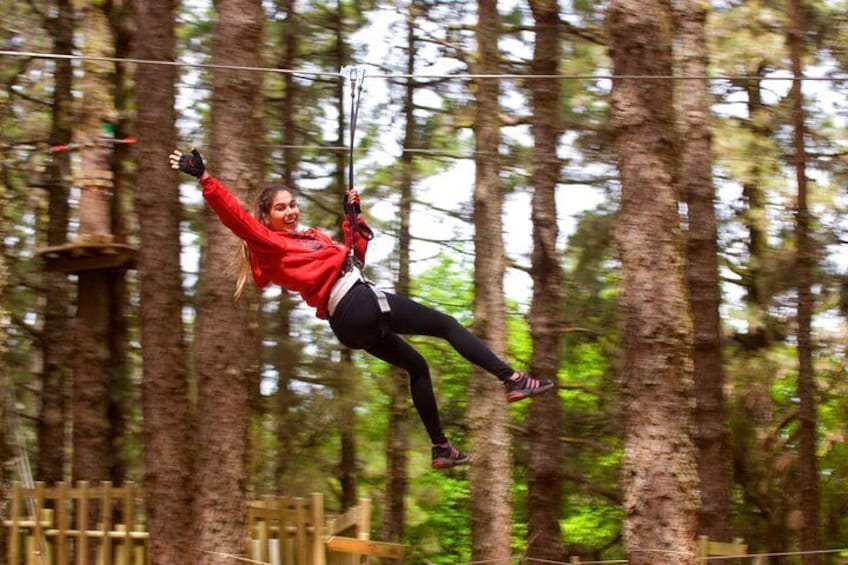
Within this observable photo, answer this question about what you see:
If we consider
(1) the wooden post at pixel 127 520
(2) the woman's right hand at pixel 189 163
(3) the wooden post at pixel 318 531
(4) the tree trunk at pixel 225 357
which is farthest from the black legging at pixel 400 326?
(1) the wooden post at pixel 127 520

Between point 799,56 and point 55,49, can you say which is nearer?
point 799,56

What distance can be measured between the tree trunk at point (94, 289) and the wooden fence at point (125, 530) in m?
0.78

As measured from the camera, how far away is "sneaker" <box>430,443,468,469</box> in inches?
211

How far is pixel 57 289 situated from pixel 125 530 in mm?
4666

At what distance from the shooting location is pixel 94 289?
9844 millimetres

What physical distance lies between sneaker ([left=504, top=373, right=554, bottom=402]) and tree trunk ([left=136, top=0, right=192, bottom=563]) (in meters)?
3.25

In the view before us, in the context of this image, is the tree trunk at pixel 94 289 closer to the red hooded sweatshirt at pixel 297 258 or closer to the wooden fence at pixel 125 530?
the wooden fence at pixel 125 530

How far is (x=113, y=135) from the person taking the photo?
9.82m

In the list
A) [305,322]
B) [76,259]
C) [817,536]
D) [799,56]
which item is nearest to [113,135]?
[76,259]

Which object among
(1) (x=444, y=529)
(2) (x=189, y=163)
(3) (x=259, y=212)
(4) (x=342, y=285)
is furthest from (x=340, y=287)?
(1) (x=444, y=529)

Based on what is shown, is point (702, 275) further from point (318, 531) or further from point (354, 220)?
point (354, 220)

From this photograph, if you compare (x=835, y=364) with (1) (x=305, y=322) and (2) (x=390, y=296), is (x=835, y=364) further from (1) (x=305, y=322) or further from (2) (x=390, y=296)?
(2) (x=390, y=296)

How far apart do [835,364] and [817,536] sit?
235cm

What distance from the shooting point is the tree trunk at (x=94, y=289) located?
30.1 feet
